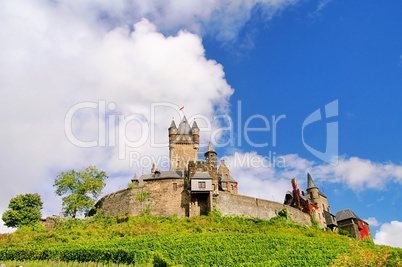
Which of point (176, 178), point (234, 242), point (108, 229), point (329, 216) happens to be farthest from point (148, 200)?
point (329, 216)

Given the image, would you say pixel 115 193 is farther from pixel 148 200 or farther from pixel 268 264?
pixel 268 264

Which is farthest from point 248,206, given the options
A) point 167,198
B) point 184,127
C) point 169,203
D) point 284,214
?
point 184,127

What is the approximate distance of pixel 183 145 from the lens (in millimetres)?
59844

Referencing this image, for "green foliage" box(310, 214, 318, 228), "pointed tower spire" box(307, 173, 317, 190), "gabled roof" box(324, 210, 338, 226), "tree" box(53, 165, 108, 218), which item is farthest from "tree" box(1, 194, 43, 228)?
"gabled roof" box(324, 210, 338, 226)

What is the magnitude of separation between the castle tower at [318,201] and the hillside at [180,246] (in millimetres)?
14635

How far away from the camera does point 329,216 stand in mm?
53594

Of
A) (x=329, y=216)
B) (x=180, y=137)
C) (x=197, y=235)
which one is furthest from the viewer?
(x=180, y=137)

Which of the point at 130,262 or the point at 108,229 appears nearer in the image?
the point at 130,262

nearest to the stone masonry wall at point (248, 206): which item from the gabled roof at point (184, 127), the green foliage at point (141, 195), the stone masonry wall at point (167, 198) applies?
the stone masonry wall at point (167, 198)

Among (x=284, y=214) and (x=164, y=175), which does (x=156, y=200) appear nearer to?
(x=164, y=175)

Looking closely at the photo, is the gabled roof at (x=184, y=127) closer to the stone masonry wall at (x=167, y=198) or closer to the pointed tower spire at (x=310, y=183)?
the stone masonry wall at (x=167, y=198)

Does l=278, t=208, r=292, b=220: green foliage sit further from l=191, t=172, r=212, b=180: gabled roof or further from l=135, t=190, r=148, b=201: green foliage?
l=135, t=190, r=148, b=201: green foliage

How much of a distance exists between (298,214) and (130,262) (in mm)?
33019

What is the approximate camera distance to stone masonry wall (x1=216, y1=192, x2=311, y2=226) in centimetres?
3984
